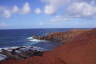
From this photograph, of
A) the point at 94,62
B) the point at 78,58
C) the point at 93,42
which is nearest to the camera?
the point at 94,62

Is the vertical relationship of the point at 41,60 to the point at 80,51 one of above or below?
below

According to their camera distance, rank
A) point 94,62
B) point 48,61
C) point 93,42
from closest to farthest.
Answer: point 94,62
point 48,61
point 93,42

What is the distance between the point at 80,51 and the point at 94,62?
95 cm

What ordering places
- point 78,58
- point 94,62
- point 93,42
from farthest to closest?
point 93,42, point 78,58, point 94,62

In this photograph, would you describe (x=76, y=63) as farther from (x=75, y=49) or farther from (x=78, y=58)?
(x=75, y=49)

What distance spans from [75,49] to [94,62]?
1.31m

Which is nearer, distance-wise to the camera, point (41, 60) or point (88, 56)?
point (88, 56)

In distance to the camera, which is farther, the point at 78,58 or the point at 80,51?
the point at 80,51

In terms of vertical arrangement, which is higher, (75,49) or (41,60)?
(75,49)

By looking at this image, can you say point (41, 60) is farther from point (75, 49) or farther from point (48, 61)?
point (75, 49)

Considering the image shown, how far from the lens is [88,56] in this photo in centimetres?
593

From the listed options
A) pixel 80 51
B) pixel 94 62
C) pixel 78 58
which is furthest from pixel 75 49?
pixel 94 62

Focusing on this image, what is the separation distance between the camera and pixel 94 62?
18.3 ft

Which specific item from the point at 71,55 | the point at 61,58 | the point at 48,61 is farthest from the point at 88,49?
the point at 48,61
